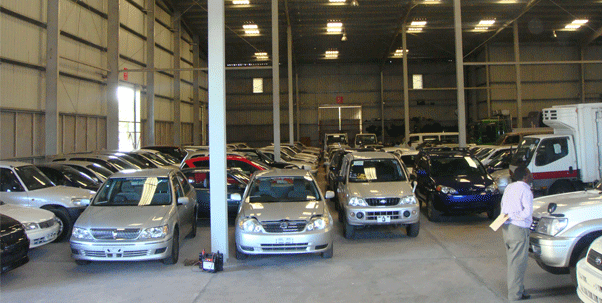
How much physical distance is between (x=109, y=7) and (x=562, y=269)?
2079cm

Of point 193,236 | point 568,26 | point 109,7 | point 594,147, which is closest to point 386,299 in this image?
point 193,236

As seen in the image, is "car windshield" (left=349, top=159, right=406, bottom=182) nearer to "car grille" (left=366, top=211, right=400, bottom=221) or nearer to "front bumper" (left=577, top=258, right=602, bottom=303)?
"car grille" (left=366, top=211, right=400, bottom=221)

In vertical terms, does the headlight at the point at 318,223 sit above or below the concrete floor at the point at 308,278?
above

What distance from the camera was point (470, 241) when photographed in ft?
28.5

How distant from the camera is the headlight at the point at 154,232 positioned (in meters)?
6.70

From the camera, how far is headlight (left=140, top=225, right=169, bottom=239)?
264 inches

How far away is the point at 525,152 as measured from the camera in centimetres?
1154

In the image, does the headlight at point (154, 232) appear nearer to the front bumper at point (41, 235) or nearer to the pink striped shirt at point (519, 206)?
the front bumper at point (41, 235)

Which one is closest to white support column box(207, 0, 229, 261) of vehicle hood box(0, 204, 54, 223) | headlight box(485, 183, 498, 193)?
vehicle hood box(0, 204, 54, 223)

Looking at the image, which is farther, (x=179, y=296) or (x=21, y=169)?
(x=21, y=169)

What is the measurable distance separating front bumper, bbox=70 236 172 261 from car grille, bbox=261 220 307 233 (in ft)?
5.38

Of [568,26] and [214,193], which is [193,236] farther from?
[568,26]

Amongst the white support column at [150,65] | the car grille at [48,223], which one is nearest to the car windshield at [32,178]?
the car grille at [48,223]

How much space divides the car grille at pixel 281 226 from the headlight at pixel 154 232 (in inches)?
59.3
